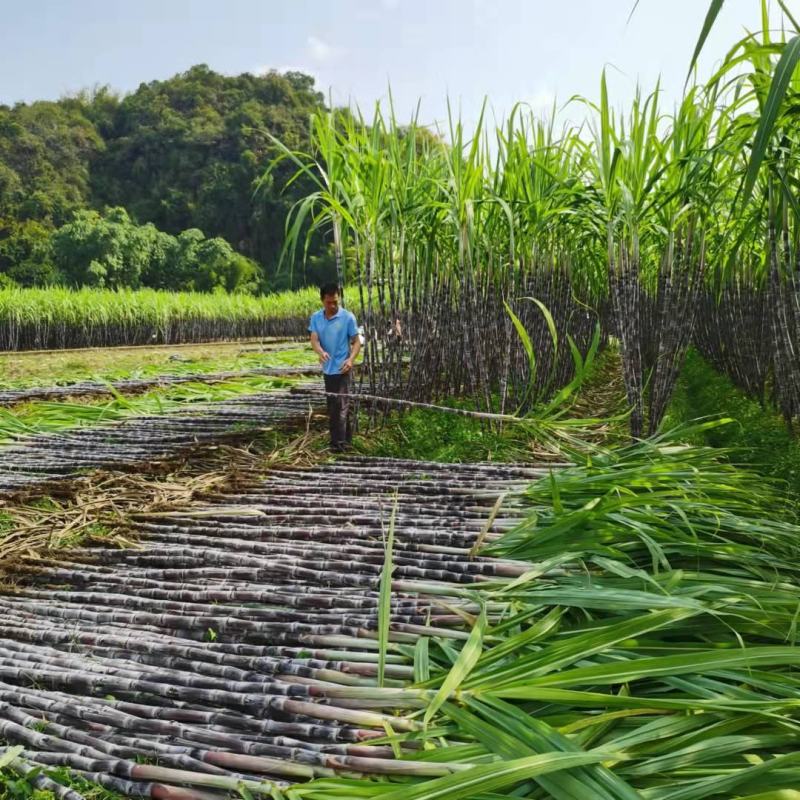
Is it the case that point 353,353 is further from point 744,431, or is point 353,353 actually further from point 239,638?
point 239,638

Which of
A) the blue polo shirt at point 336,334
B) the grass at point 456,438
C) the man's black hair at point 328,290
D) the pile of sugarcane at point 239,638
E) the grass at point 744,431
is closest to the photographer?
the pile of sugarcane at point 239,638

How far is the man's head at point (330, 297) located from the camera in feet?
12.7

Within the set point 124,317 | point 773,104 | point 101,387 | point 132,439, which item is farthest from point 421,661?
point 124,317

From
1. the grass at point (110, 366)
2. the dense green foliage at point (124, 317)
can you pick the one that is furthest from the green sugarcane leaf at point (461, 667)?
the dense green foliage at point (124, 317)

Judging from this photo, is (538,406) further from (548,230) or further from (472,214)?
(472,214)

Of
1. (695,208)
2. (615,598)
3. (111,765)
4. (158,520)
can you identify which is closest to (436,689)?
(615,598)

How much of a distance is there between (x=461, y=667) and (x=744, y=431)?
9.22ft

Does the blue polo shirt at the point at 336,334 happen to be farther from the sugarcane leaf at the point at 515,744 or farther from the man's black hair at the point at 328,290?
the sugarcane leaf at the point at 515,744

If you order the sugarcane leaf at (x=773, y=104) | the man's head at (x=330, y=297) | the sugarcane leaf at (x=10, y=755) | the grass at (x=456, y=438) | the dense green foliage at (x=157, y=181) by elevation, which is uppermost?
the dense green foliage at (x=157, y=181)

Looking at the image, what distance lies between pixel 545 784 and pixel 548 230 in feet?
12.5

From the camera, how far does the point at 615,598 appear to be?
1.55 meters

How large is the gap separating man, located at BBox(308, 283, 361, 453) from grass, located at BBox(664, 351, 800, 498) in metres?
1.82

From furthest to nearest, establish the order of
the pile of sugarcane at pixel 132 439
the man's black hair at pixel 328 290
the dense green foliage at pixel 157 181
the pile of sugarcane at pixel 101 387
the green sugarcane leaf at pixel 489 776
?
the dense green foliage at pixel 157 181
the pile of sugarcane at pixel 101 387
the man's black hair at pixel 328 290
the pile of sugarcane at pixel 132 439
the green sugarcane leaf at pixel 489 776

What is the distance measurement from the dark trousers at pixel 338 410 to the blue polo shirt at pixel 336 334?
0.18ft
